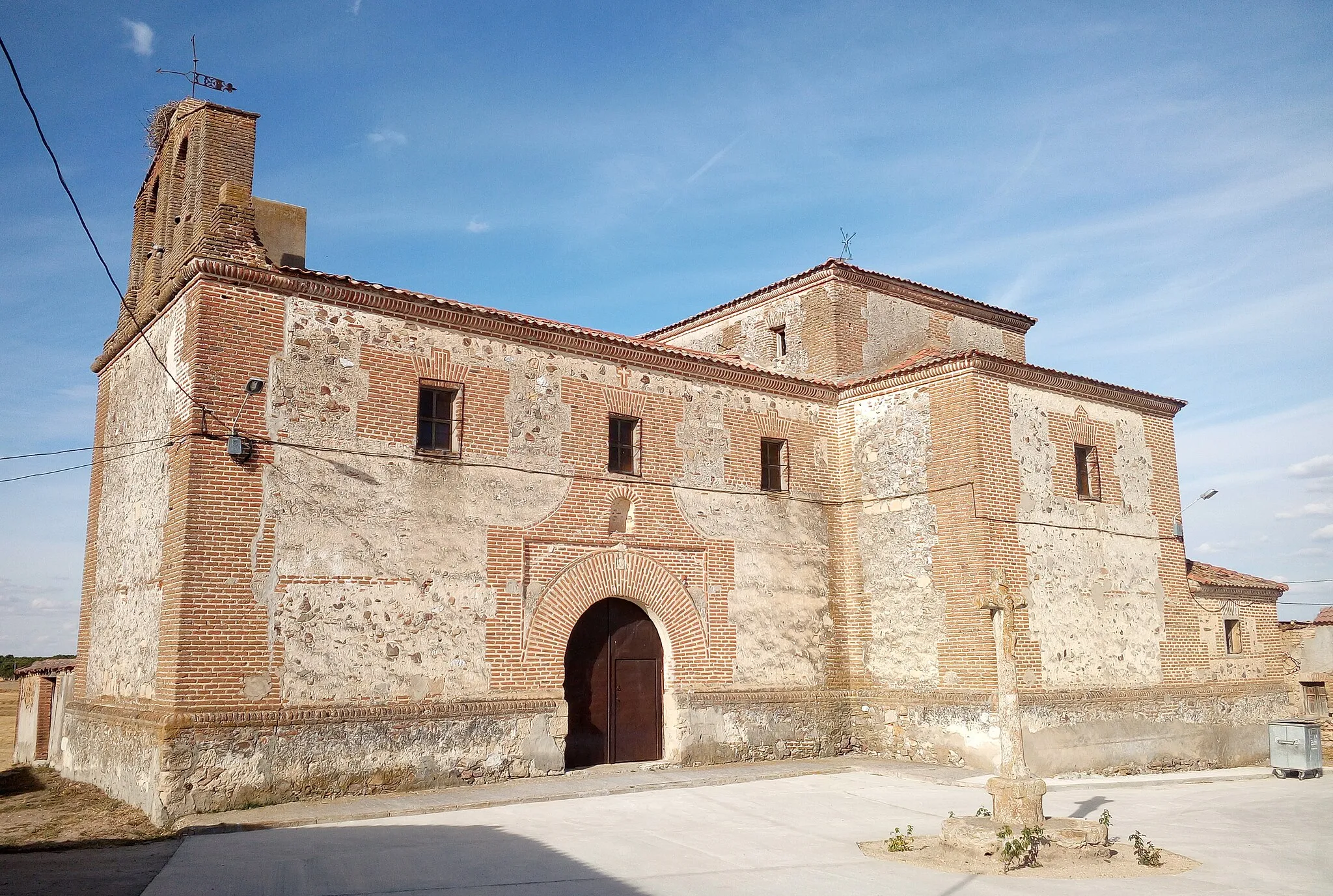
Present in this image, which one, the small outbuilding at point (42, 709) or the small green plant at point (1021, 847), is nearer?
the small green plant at point (1021, 847)

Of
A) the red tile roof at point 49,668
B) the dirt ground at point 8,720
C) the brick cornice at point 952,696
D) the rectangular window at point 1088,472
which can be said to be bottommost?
the dirt ground at point 8,720

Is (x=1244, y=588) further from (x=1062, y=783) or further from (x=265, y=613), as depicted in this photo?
(x=265, y=613)

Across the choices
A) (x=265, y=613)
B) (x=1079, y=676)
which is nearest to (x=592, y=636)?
(x=265, y=613)

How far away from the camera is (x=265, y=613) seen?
10961 mm

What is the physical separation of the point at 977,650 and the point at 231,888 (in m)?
10.3

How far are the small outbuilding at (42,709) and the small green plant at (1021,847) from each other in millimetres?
12869

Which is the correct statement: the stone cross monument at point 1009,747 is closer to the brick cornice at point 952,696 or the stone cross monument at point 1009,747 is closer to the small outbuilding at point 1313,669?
the brick cornice at point 952,696

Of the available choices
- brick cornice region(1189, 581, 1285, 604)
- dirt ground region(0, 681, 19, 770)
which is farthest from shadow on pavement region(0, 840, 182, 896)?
brick cornice region(1189, 581, 1285, 604)

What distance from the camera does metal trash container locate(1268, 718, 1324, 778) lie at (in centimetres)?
1474

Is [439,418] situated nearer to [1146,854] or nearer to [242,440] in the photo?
[242,440]

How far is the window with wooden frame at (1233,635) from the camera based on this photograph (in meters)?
18.0

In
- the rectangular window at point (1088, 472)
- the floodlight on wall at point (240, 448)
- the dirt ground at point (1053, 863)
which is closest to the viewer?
the dirt ground at point (1053, 863)

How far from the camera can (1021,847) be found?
8.15 meters

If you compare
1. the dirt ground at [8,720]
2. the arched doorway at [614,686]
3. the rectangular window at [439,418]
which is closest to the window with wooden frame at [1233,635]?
the arched doorway at [614,686]
